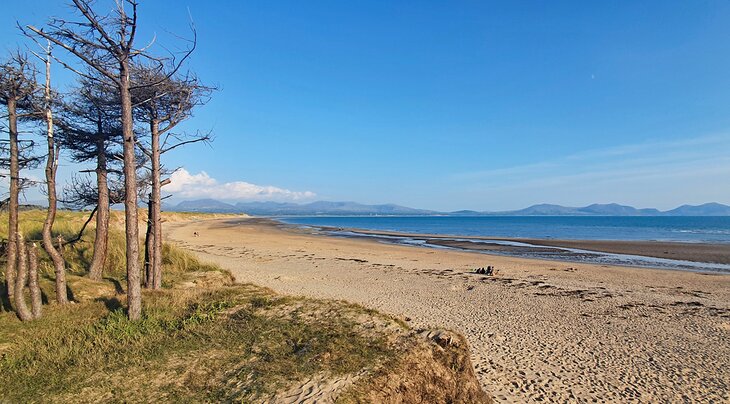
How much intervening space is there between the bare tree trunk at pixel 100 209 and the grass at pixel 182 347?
1496mm

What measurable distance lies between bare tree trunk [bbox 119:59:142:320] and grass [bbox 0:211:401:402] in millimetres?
360

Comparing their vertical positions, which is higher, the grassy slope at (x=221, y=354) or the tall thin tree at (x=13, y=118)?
the tall thin tree at (x=13, y=118)

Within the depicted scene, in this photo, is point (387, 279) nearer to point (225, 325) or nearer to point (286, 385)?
point (225, 325)

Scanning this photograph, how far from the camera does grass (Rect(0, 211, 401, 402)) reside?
4.62m

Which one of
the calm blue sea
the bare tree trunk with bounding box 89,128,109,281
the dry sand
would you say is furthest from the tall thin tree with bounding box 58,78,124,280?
the calm blue sea

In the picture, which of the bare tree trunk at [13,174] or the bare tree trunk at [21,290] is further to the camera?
the bare tree trunk at [13,174]

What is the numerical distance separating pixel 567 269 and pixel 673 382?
1599 centimetres

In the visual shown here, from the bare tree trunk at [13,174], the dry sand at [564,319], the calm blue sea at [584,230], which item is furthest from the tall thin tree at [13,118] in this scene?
the calm blue sea at [584,230]

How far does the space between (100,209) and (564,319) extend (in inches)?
481

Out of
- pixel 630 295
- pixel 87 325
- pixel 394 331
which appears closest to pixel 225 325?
pixel 87 325

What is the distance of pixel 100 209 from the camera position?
986 centimetres

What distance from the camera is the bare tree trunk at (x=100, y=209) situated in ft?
32.3

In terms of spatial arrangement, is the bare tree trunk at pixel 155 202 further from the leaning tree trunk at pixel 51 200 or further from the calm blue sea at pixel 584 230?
the calm blue sea at pixel 584 230

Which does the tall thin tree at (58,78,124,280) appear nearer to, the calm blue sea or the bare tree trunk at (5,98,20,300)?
the bare tree trunk at (5,98,20,300)
